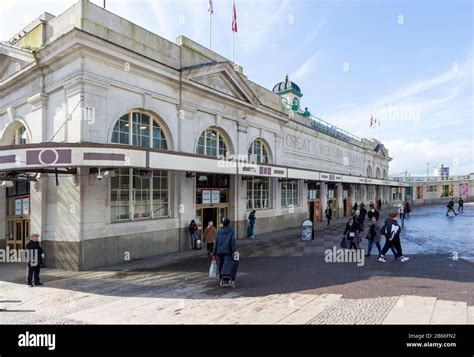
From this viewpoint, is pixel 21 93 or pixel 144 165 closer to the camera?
pixel 144 165

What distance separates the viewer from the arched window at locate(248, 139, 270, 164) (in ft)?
66.5

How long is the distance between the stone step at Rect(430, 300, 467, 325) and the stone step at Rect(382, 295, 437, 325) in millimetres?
84

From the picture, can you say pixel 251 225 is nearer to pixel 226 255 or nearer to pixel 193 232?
pixel 193 232

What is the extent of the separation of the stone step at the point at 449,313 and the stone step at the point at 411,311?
0.08 meters

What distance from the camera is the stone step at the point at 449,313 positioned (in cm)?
503

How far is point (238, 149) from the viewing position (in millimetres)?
18391

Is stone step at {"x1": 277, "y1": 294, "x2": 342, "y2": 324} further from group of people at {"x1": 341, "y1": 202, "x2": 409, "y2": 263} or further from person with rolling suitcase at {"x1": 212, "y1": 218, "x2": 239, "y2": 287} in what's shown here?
group of people at {"x1": 341, "y1": 202, "x2": 409, "y2": 263}

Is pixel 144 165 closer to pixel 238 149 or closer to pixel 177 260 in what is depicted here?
pixel 177 260

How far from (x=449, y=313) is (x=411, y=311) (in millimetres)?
592

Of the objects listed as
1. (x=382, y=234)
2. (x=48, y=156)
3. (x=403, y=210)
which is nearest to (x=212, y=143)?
(x=48, y=156)

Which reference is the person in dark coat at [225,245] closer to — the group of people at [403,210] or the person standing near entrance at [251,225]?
the person standing near entrance at [251,225]
